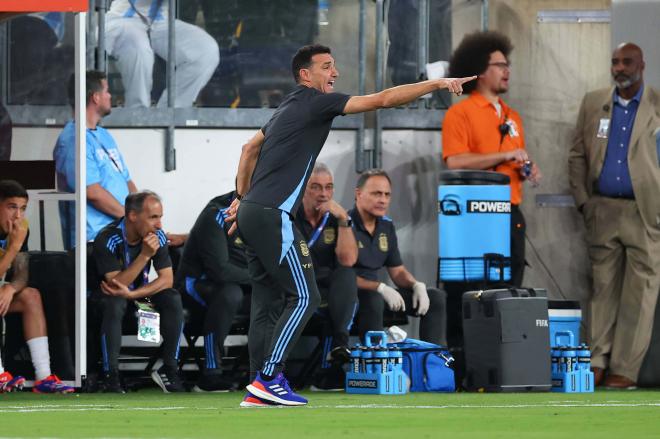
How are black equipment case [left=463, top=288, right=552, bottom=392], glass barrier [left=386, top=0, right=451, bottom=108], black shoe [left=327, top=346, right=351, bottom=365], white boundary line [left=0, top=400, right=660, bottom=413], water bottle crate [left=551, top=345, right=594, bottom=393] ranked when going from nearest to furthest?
1. white boundary line [left=0, top=400, right=660, bottom=413]
2. black equipment case [left=463, top=288, right=552, bottom=392]
3. black shoe [left=327, top=346, right=351, bottom=365]
4. water bottle crate [left=551, top=345, right=594, bottom=393]
5. glass barrier [left=386, top=0, right=451, bottom=108]

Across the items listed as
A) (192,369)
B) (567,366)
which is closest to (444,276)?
(567,366)

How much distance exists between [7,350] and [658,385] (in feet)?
14.6

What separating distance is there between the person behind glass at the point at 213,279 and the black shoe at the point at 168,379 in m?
0.18

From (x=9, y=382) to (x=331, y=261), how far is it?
2.26 meters

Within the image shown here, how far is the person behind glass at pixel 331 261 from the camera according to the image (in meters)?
9.77

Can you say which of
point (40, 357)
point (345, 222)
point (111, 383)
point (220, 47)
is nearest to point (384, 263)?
point (345, 222)

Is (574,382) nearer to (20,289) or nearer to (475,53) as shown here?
(475,53)

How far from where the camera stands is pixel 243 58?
1096cm

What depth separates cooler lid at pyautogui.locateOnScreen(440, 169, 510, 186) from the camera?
10344 mm

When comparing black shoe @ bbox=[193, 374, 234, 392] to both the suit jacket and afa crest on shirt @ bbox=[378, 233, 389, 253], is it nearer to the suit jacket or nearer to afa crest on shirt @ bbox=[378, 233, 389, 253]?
afa crest on shirt @ bbox=[378, 233, 389, 253]

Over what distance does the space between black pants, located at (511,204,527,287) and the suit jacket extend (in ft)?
2.22

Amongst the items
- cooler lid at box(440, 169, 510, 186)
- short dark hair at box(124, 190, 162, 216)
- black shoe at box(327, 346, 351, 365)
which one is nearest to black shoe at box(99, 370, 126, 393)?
short dark hair at box(124, 190, 162, 216)

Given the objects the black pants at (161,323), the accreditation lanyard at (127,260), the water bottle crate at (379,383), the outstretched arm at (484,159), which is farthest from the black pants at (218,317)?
the outstretched arm at (484,159)

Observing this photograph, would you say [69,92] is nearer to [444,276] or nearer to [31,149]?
[31,149]
